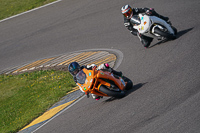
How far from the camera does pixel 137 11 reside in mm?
11977

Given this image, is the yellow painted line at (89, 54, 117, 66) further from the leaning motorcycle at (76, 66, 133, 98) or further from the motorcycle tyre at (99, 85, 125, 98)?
the motorcycle tyre at (99, 85, 125, 98)

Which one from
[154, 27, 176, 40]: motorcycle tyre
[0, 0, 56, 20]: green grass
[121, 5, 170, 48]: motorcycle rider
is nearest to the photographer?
[154, 27, 176, 40]: motorcycle tyre

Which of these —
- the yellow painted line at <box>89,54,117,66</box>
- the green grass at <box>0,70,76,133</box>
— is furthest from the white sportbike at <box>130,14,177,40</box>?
the green grass at <box>0,70,76,133</box>

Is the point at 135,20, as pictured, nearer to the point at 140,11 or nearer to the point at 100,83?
the point at 140,11

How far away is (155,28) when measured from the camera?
11078 millimetres

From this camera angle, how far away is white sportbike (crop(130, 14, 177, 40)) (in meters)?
11.0

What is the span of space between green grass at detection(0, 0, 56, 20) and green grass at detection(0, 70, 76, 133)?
24.1 feet

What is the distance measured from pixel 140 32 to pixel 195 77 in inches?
163

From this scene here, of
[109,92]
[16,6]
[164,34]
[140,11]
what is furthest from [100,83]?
[16,6]

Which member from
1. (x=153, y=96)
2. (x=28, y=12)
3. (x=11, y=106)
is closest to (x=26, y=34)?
(x=28, y=12)

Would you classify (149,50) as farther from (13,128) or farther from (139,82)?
(13,128)

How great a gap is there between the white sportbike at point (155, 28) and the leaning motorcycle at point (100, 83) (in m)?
2.99

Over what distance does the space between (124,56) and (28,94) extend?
4180mm

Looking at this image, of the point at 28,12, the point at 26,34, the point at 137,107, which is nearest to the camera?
the point at 137,107
